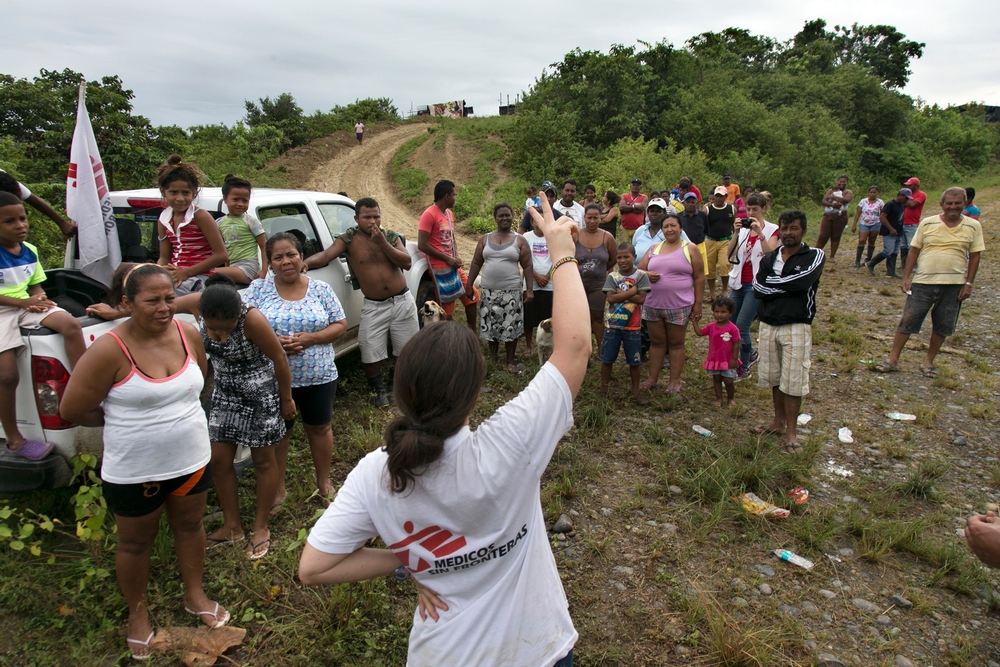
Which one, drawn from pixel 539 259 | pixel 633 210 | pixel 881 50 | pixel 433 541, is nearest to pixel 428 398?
pixel 433 541

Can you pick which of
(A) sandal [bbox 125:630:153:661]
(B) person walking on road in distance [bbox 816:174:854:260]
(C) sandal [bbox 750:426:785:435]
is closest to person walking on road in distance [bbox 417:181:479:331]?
(C) sandal [bbox 750:426:785:435]

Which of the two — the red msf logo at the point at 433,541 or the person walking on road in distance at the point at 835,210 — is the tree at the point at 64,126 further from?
the person walking on road in distance at the point at 835,210

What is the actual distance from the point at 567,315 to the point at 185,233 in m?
3.76

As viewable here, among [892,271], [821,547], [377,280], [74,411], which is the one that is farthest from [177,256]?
[892,271]

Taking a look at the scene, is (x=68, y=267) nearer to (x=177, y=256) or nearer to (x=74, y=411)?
(x=177, y=256)

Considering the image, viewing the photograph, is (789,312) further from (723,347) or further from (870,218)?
(870,218)

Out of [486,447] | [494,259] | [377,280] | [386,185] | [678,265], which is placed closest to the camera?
[486,447]

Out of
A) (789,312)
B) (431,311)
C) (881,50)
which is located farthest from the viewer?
(881,50)

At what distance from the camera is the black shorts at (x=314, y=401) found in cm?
367

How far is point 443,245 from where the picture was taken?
6.11m

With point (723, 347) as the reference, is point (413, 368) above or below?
above

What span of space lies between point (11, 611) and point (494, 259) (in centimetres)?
452

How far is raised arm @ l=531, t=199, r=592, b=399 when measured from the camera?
1.47m

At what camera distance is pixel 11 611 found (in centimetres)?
297
